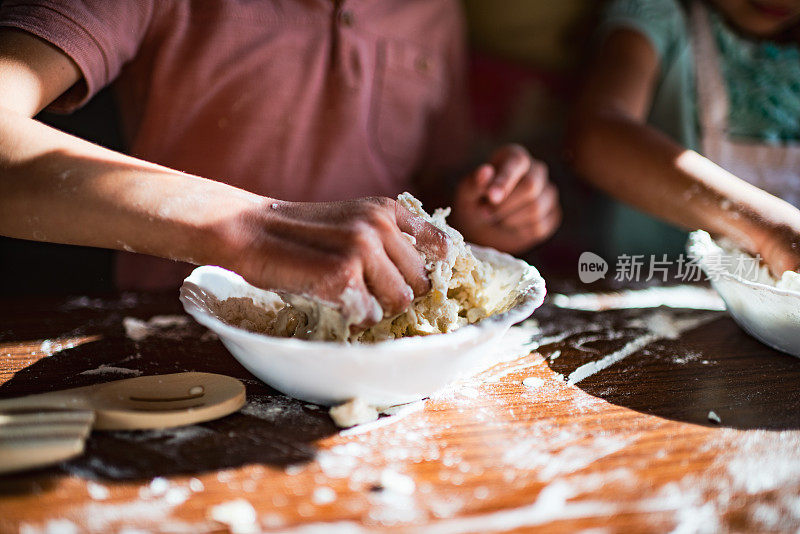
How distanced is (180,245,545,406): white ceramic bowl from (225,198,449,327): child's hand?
0.17 ft

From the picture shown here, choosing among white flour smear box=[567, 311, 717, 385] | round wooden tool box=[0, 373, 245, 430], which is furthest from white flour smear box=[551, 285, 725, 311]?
round wooden tool box=[0, 373, 245, 430]

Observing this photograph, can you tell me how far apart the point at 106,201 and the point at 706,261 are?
85 centimetres

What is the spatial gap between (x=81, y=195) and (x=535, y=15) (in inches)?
58.3

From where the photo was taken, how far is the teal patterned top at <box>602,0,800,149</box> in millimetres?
1406

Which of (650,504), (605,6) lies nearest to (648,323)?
(650,504)

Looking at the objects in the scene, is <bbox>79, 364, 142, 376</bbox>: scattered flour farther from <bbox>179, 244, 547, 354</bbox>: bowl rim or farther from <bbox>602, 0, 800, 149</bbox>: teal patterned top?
<bbox>602, 0, 800, 149</bbox>: teal patterned top

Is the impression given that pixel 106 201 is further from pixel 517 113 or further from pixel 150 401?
pixel 517 113

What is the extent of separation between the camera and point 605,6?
1.56 meters

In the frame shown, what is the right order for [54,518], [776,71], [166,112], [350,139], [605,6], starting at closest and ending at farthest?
[54,518]
[166,112]
[350,139]
[776,71]
[605,6]

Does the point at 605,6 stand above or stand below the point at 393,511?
above

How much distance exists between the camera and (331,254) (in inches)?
23.4

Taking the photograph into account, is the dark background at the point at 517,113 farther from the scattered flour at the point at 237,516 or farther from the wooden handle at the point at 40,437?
the scattered flour at the point at 237,516

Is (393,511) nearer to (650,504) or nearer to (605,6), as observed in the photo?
(650,504)

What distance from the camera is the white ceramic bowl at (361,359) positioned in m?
0.57
